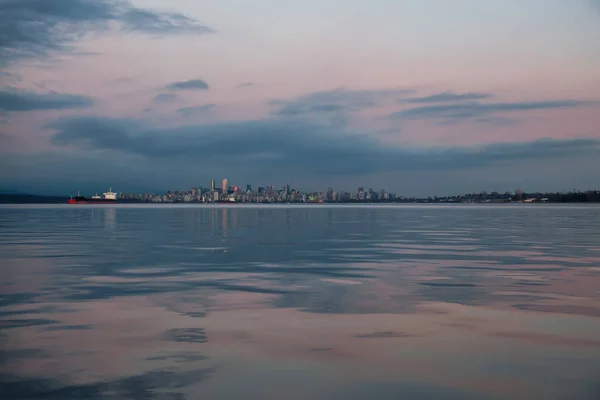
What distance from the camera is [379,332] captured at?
11.8 m

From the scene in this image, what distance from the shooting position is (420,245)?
3241cm

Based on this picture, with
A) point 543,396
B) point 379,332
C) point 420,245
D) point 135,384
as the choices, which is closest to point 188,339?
point 135,384

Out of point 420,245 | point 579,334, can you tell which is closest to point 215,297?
point 579,334

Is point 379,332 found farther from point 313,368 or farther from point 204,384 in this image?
point 204,384

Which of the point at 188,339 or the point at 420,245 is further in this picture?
the point at 420,245

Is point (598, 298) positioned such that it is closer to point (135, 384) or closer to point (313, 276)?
point (313, 276)

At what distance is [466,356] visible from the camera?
1009 cm

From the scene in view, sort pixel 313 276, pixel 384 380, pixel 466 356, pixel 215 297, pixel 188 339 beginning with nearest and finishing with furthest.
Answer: pixel 384 380 < pixel 466 356 < pixel 188 339 < pixel 215 297 < pixel 313 276

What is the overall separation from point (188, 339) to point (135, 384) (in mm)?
2661

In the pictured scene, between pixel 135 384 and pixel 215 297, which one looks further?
pixel 215 297

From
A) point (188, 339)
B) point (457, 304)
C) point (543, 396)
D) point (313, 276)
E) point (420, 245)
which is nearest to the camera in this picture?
point (543, 396)

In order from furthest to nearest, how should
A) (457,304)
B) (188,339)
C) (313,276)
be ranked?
(313,276) < (457,304) < (188,339)

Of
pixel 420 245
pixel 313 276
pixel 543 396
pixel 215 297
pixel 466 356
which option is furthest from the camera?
pixel 420 245

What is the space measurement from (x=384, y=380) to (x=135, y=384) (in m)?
3.56
